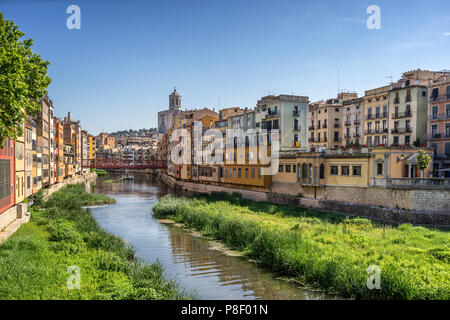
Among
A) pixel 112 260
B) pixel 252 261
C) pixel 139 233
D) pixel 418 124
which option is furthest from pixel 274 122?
pixel 112 260

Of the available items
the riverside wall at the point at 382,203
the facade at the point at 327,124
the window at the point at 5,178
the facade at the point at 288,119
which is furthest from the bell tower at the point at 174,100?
the window at the point at 5,178

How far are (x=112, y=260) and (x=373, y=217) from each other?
70.1ft

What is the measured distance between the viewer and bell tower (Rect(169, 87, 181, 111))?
19712cm

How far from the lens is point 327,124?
60.8 metres

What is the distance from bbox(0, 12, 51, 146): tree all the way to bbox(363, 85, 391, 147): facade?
4052 cm

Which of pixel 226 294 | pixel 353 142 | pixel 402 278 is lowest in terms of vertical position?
pixel 226 294

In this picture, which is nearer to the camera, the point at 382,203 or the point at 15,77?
the point at 15,77

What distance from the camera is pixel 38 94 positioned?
18375 mm

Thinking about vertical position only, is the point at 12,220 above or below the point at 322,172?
below

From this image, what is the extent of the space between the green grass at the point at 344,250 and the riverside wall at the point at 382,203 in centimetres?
209

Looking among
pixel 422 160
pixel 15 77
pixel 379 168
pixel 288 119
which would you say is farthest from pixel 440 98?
pixel 15 77

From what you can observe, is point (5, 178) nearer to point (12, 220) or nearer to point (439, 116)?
point (12, 220)

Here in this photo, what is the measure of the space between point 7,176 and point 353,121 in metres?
45.2

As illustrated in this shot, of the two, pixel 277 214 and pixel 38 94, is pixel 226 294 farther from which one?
pixel 277 214
